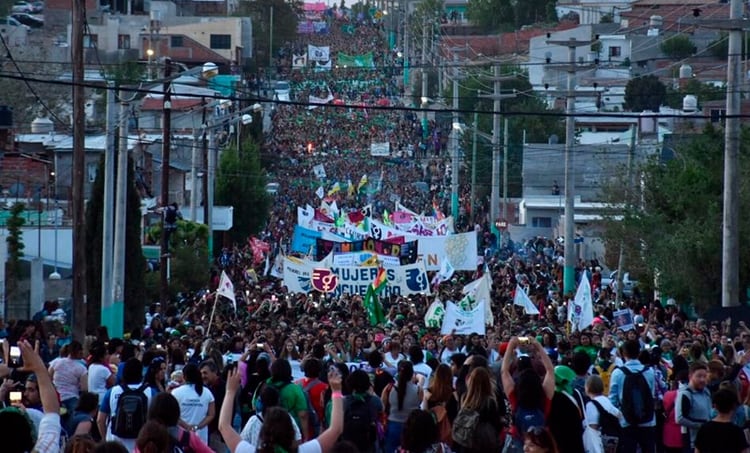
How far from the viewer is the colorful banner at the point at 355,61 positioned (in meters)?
155

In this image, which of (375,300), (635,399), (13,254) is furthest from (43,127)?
(635,399)

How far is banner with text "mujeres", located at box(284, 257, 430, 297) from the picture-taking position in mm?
35812

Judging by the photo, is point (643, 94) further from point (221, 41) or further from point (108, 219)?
point (108, 219)

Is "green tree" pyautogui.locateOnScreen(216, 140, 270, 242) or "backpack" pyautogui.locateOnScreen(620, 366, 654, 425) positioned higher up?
"backpack" pyautogui.locateOnScreen(620, 366, 654, 425)

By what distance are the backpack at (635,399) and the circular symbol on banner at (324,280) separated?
2143 cm

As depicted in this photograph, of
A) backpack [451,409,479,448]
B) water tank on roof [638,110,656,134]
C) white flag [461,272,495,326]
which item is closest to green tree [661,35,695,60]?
water tank on roof [638,110,656,134]

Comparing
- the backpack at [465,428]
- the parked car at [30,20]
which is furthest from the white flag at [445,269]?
the parked car at [30,20]

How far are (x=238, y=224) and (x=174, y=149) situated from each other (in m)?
4.10

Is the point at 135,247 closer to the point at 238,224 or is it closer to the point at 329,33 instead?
the point at 238,224

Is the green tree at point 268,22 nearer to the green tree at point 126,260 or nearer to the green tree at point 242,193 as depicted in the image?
the green tree at point 242,193

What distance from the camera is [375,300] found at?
33844 mm

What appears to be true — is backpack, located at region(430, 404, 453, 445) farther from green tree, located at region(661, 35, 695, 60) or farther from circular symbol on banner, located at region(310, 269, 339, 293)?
green tree, located at region(661, 35, 695, 60)

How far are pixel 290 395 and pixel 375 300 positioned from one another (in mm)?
20276

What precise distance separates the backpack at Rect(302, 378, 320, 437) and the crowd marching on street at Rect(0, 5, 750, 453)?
20 mm
